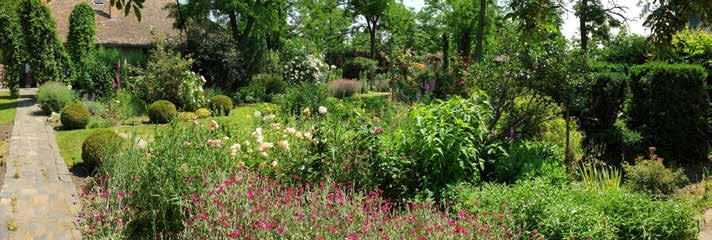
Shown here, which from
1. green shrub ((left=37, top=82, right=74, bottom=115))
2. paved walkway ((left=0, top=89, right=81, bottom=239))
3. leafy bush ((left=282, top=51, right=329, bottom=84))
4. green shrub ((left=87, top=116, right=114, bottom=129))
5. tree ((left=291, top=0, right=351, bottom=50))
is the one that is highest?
tree ((left=291, top=0, right=351, bottom=50))

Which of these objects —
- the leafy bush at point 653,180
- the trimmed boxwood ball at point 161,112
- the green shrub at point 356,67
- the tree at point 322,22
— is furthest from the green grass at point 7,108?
the tree at point 322,22

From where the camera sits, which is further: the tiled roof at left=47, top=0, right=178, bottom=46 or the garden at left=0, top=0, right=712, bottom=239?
the tiled roof at left=47, top=0, right=178, bottom=46

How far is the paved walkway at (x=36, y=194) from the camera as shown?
4945 mm

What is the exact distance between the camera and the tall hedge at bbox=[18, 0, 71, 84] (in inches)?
620

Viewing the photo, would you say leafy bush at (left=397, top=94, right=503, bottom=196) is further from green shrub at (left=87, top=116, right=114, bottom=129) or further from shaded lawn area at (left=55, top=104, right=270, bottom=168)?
green shrub at (left=87, top=116, right=114, bottom=129)

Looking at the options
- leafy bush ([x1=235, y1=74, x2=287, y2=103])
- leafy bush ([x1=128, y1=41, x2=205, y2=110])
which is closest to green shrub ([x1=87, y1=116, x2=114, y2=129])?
leafy bush ([x1=128, y1=41, x2=205, y2=110])

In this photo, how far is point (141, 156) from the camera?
4887mm

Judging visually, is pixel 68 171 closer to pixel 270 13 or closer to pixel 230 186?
pixel 230 186

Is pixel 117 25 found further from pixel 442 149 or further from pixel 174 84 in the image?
pixel 442 149

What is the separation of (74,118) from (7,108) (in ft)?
16.6

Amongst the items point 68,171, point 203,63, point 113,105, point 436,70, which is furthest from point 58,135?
point 436,70

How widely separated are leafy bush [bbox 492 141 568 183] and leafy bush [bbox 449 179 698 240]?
2.38 ft

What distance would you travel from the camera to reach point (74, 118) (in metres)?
11.0

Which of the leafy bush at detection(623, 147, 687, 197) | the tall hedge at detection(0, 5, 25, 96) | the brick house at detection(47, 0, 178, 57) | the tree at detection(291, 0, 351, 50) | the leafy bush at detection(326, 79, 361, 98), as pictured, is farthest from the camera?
the tree at detection(291, 0, 351, 50)
